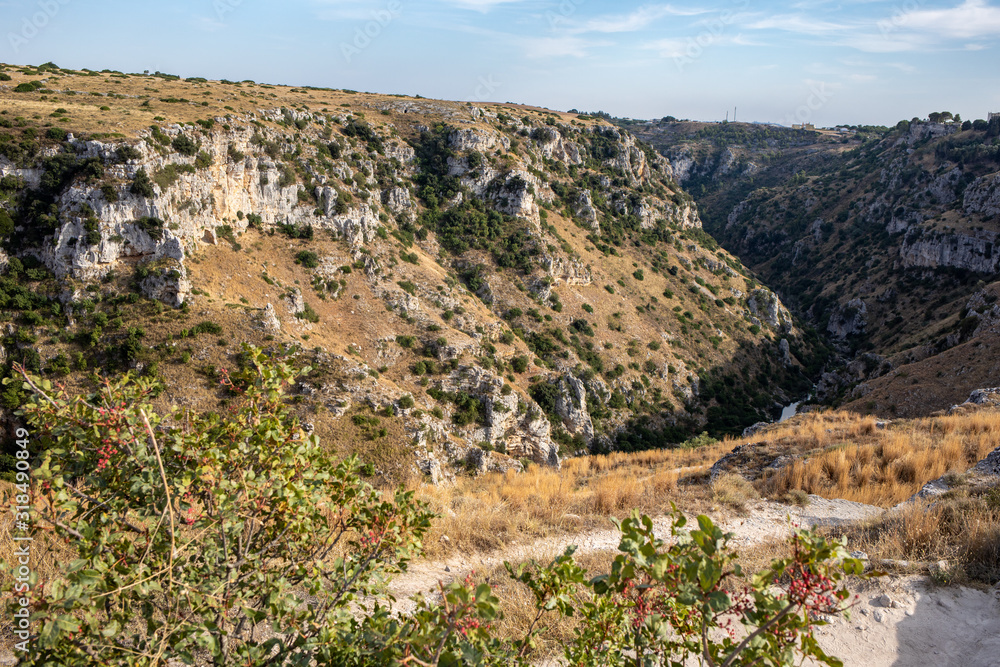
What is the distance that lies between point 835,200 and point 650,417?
251 ft

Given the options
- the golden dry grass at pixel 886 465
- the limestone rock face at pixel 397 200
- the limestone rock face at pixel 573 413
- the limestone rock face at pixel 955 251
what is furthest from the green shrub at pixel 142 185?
the limestone rock face at pixel 955 251

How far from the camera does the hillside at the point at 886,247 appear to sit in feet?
104

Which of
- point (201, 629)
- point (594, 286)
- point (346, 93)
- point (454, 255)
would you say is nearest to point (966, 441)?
point (201, 629)

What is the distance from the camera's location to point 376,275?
1524 inches

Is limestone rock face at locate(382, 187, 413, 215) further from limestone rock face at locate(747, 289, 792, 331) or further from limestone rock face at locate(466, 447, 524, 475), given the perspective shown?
limestone rock face at locate(747, 289, 792, 331)

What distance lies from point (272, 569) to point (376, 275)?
37.2 meters

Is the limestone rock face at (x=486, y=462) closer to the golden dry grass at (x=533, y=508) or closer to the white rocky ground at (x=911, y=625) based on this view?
the golden dry grass at (x=533, y=508)

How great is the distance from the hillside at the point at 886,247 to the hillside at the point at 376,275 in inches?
390

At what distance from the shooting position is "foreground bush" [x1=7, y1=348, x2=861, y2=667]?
214 centimetres

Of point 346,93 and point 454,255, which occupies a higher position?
point 346,93

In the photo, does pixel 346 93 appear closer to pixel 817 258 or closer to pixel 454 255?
pixel 454 255

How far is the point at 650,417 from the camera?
46.5 meters

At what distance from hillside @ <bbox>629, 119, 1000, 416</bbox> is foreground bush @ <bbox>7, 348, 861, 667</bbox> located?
29.7 metres

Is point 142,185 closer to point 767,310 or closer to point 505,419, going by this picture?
point 505,419
